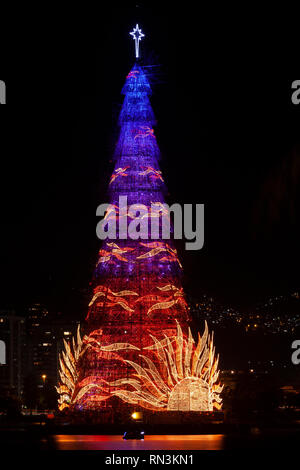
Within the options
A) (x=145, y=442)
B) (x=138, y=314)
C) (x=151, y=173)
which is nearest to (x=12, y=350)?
(x=151, y=173)

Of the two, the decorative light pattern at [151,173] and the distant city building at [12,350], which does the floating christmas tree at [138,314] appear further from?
the distant city building at [12,350]

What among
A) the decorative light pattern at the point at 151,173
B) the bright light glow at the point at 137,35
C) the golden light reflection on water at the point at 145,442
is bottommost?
the golden light reflection on water at the point at 145,442

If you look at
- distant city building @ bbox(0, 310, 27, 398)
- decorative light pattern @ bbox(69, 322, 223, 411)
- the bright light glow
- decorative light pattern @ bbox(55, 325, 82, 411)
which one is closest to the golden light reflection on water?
decorative light pattern @ bbox(69, 322, 223, 411)

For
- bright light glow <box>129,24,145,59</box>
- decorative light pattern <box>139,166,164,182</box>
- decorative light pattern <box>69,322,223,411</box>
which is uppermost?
bright light glow <box>129,24,145,59</box>

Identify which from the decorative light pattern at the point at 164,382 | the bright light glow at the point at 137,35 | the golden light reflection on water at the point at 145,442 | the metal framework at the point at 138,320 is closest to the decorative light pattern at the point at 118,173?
the metal framework at the point at 138,320

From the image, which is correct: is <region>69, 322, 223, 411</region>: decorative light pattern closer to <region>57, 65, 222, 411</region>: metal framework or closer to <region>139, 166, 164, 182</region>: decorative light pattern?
<region>57, 65, 222, 411</region>: metal framework
